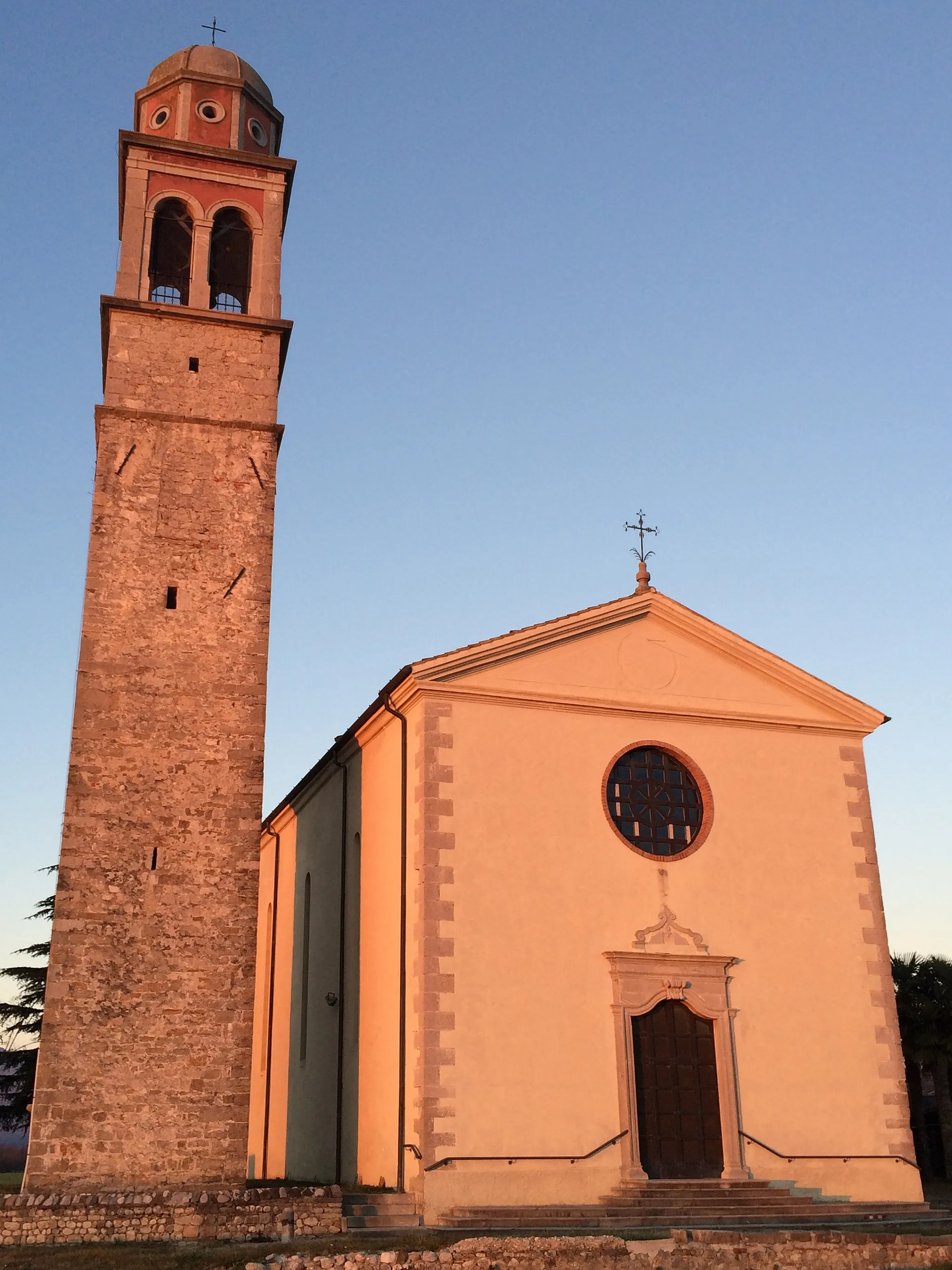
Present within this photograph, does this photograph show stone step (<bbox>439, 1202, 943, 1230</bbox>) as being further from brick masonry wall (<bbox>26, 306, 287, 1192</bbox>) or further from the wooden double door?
brick masonry wall (<bbox>26, 306, 287, 1192</bbox>)

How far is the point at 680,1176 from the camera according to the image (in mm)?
17781

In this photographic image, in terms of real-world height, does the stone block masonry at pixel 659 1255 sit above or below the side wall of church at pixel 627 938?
below

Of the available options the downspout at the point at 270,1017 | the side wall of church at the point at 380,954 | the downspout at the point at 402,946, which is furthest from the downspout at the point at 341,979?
the downspout at the point at 270,1017

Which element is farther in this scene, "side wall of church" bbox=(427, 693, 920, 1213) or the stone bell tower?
"side wall of church" bbox=(427, 693, 920, 1213)

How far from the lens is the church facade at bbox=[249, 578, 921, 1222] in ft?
57.2

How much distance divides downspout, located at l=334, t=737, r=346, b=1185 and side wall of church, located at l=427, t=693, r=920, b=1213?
457cm

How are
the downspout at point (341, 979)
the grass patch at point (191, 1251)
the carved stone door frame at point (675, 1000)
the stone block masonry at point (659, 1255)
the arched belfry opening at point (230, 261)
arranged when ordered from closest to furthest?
1. the stone block masonry at point (659, 1255)
2. the grass patch at point (191, 1251)
3. the carved stone door frame at point (675, 1000)
4. the downspout at point (341, 979)
5. the arched belfry opening at point (230, 261)

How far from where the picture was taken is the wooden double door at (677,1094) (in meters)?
17.9

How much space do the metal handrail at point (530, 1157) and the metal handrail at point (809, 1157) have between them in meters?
2.03

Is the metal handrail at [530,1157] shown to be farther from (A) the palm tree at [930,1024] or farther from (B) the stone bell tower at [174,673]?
(A) the palm tree at [930,1024]

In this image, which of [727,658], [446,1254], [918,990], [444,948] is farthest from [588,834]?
[918,990]

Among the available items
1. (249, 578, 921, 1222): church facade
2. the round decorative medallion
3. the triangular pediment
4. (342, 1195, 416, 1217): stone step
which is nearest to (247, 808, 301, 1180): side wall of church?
(249, 578, 921, 1222): church facade

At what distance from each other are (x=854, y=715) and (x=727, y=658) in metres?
2.44

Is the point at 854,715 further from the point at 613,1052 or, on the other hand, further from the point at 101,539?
the point at 101,539
